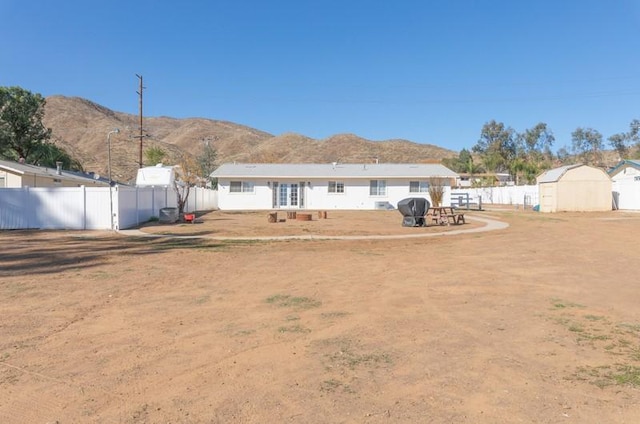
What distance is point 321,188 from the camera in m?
39.6

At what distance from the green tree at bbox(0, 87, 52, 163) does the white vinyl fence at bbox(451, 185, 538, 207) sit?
132 ft

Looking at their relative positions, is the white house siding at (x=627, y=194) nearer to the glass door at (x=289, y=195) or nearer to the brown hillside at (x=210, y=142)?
the glass door at (x=289, y=195)

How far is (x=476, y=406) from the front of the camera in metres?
3.94

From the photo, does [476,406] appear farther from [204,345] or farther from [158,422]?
[204,345]

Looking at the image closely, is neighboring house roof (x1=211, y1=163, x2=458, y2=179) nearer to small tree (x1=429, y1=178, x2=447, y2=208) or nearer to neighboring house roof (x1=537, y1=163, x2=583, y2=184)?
small tree (x1=429, y1=178, x2=447, y2=208)

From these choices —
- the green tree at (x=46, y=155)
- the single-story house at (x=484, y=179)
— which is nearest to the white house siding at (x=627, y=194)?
the single-story house at (x=484, y=179)

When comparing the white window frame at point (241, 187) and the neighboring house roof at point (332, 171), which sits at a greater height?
the neighboring house roof at point (332, 171)

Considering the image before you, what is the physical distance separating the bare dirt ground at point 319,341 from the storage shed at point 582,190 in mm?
23135

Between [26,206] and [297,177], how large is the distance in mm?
21519

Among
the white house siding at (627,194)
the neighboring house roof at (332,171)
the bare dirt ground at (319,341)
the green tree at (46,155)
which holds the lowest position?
the bare dirt ground at (319,341)

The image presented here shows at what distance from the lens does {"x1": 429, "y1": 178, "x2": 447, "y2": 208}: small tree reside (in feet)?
114

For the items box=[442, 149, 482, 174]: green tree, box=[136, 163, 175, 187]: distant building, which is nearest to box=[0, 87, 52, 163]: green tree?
box=[136, 163, 175, 187]: distant building

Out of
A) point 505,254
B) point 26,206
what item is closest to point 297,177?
point 26,206

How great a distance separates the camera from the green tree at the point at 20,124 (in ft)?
140
